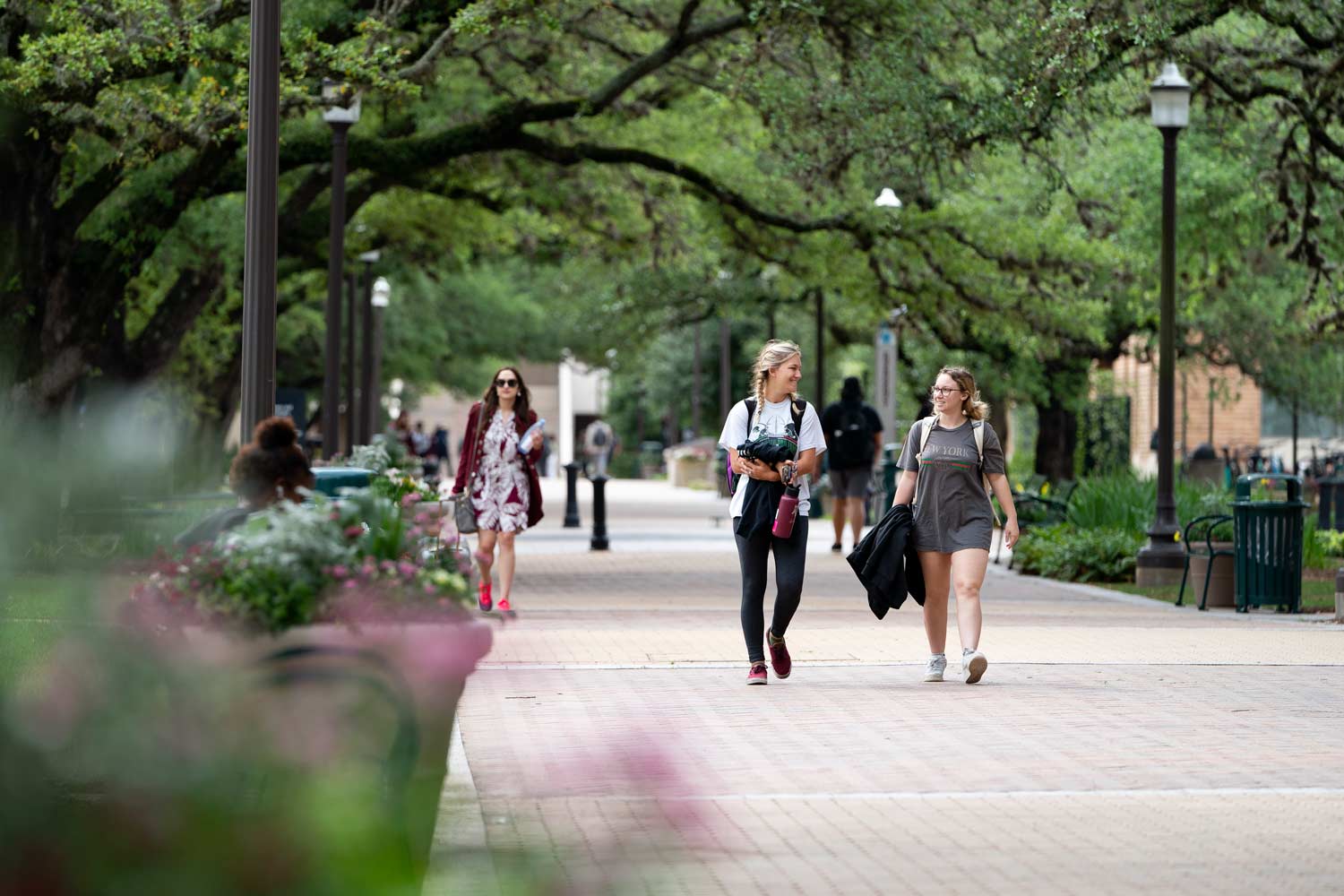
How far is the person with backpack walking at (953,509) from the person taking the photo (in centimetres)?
1072

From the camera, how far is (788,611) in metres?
10.6

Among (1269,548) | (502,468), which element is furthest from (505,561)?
(1269,548)

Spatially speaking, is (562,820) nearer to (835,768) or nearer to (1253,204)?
(835,768)

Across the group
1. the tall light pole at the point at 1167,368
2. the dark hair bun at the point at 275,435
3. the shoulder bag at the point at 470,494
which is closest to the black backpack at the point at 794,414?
the shoulder bag at the point at 470,494

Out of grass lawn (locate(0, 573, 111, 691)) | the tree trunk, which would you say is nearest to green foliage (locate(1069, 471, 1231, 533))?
the tree trunk

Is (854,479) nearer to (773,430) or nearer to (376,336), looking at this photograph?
(773,430)

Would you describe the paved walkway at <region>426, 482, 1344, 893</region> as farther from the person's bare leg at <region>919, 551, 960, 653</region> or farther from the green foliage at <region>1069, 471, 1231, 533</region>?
the green foliage at <region>1069, 471, 1231, 533</region>

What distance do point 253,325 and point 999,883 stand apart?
21.0 ft

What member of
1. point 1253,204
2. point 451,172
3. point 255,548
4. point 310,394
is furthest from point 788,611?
point 310,394

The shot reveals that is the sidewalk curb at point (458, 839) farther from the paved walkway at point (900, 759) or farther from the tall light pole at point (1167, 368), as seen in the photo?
the tall light pole at point (1167, 368)

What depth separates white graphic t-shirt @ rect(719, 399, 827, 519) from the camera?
10633 mm

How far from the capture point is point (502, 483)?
14.6m

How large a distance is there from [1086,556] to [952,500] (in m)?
9.27

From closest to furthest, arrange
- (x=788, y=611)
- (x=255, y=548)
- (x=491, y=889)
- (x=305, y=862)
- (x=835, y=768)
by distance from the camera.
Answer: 1. (x=305, y=862)
2. (x=491, y=889)
3. (x=255, y=548)
4. (x=835, y=768)
5. (x=788, y=611)
